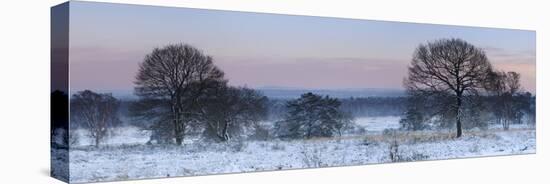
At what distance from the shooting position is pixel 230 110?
1204 centimetres

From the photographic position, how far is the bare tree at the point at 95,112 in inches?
424

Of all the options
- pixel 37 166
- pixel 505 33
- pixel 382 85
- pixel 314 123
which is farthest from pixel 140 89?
pixel 505 33

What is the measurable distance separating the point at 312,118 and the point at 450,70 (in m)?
2.82

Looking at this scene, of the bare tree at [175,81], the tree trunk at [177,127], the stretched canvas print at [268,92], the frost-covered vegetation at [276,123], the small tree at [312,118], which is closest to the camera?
the stretched canvas print at [268,92]

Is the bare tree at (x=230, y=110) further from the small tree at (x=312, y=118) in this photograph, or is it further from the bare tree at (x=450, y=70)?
the bare tree at (x=450, y=70)

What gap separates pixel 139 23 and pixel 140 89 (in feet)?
2.85

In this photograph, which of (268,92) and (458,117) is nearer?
(268,92)

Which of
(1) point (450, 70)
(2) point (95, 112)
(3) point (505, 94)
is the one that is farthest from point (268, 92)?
(3) point (505, 94)

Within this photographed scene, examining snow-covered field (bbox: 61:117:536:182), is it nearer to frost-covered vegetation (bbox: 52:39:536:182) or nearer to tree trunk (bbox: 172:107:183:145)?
frost-covered vegetation (bbox: 52:39:536:182)

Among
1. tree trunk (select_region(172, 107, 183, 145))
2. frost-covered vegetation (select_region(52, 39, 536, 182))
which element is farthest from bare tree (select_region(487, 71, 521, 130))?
tree trunk (select_region(172, 107, 183, 145))

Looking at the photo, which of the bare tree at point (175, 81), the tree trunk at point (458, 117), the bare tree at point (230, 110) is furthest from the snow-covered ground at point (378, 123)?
the bare tree at point (175, 81)

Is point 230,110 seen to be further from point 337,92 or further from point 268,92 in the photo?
point 337,92

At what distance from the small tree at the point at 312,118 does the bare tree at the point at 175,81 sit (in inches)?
57.4

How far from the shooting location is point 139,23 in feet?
36.8
